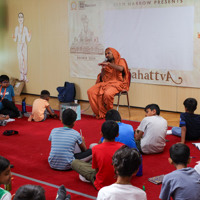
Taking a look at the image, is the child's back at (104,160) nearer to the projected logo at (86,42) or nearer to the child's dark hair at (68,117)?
the child's dark hair at (68,117)

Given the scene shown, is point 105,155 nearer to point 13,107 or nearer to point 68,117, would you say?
point 68,117

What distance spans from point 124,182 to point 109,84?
4825 mm

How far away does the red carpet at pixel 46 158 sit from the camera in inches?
159

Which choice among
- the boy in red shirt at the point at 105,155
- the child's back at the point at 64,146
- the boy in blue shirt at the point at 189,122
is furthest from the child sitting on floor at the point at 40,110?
the boy in red shirt at the point at 105,155

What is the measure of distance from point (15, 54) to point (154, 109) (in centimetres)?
608

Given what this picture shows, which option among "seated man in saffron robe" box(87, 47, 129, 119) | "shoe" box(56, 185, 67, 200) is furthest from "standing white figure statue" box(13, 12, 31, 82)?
"shoe" box(56, 185, 67, 200)

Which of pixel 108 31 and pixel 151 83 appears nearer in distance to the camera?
pixel 151 83

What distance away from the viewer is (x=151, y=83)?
777cm

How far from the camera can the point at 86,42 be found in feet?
28.7

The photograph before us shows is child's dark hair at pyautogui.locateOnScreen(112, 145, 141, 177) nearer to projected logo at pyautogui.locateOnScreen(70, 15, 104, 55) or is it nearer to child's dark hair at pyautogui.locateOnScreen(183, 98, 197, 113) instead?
child's dark hair at pyautogui.locateOnScreen(183, 98, 197, 113)

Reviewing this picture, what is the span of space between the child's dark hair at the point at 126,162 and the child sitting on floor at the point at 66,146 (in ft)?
5.55

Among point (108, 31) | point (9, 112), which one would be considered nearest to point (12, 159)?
point (9, 112)

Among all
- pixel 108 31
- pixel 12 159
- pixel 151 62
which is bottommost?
pixel 12 159

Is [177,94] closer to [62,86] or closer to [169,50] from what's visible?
[169,50]
